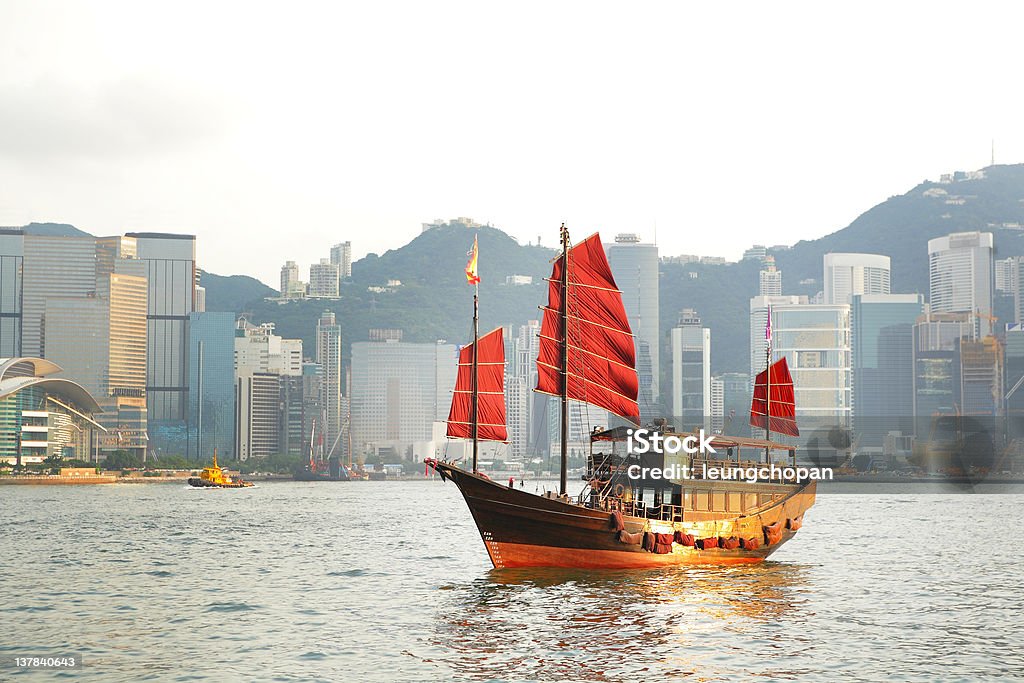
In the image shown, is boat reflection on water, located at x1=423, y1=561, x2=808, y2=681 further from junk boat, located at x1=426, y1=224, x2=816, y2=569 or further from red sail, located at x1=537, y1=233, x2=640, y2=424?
red sail, located at x1=537, y1=233, x2=640, y2=424

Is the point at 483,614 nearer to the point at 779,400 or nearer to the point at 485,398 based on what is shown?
the point at 485,398

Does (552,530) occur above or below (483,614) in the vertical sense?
above

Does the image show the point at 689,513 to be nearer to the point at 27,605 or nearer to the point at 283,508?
the point at 27,605

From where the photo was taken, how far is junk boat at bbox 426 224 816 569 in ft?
155

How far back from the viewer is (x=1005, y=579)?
52.0 metres

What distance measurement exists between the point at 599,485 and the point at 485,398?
6.79 metres

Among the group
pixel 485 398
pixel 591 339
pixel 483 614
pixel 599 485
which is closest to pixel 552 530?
pixel 599 485

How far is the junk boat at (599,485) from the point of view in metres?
47.3

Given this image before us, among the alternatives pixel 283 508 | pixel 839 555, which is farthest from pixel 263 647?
pixel 283 508

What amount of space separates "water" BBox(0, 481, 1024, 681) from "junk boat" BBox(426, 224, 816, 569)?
48.6 inches

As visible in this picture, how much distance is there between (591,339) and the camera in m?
52.5

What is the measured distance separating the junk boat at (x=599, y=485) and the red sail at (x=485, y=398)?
0.18ft

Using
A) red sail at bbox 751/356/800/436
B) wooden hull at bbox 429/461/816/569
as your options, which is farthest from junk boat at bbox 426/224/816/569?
red sail at bbox 751/356/800/436

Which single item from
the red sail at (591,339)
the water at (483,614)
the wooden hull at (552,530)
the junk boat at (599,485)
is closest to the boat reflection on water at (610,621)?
the water at (483,614)
